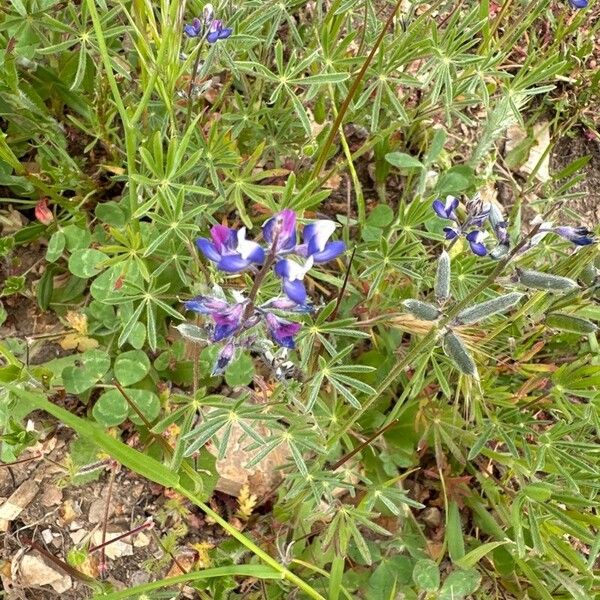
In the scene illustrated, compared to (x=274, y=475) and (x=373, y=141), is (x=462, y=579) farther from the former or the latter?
(x=373, y=141)

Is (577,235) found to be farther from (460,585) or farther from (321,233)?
(460,585)

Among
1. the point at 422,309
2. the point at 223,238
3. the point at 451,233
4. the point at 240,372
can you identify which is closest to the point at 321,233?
the point at 223,238

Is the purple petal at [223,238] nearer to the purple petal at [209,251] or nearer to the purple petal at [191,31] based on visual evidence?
the purple petal at [209,251]

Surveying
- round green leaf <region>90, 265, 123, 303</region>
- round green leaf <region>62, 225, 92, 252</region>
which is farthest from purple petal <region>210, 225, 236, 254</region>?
round green leaf <region>62, 225, 92, 252</region>

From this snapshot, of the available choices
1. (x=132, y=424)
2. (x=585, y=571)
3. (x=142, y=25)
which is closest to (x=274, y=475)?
(x=132, y=424)

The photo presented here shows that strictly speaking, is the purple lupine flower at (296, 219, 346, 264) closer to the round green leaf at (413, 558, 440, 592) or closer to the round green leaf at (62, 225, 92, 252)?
the round green leaf at (62, 225, 92, 252)

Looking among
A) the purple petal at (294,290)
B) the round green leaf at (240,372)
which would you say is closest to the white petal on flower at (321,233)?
the purple petal at (294,290)
